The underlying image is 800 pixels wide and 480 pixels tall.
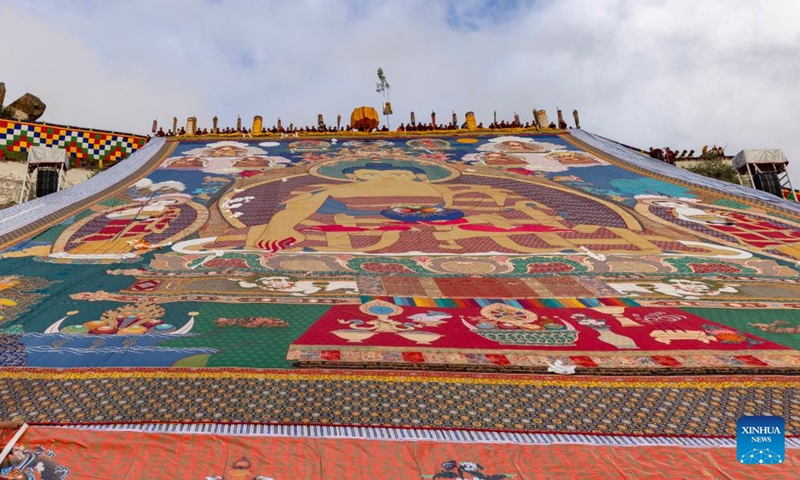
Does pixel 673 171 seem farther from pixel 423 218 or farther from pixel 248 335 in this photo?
pixel 248 335

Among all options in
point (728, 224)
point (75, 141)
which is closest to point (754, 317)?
point (728, 224)

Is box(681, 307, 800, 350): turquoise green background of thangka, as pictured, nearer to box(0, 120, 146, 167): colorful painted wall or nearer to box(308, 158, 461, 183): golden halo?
box(308, 158, 461, 183): golden halo

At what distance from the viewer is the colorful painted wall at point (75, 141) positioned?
38.9ft

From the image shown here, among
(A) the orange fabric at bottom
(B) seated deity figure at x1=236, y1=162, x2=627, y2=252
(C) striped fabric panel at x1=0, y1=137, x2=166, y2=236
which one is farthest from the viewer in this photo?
(C) striped fabric panel at x1=0, y1=137, x2=166, y2=236

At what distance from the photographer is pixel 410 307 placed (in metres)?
4.19

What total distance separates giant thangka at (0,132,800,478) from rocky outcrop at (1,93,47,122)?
735 centimetres

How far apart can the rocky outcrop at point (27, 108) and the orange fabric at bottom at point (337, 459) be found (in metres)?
14.6

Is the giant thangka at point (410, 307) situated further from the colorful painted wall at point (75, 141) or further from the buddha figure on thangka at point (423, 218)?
the colorful painted wall at point (75, 141)

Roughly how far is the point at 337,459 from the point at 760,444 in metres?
1.56

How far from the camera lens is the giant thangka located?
8.52 ft

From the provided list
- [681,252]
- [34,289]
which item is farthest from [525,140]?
[34,289]

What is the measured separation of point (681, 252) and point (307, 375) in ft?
15.6

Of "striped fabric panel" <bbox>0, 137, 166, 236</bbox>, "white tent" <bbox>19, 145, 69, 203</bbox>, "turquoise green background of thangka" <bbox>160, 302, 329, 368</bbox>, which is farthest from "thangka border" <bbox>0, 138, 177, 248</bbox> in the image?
"turquoise green background of thangka" <bbox>160, 302, 329, 368</bbox>

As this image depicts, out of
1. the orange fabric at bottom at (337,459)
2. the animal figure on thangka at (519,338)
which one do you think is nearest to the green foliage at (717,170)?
the animal figure on thangka at (519,338)
